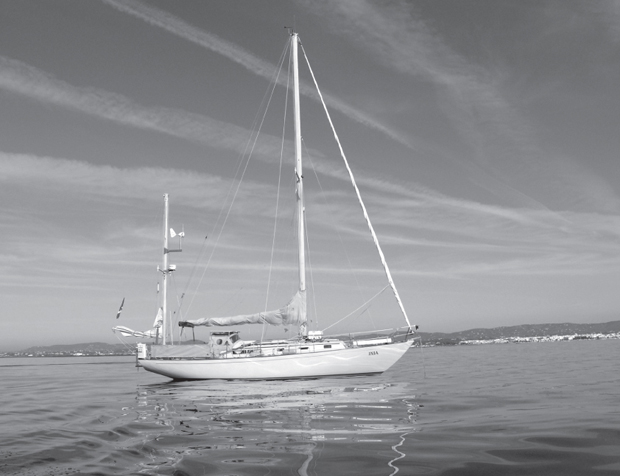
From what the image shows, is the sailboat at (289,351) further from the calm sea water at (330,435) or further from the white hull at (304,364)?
the calm sea water at (330,435)

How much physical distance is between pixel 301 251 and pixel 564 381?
19.5 m

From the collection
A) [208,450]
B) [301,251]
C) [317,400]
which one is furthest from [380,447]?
[301,251]

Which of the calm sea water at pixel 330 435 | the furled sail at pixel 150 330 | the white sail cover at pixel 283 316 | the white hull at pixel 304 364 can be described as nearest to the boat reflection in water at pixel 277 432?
the calm sea water at pixel 330 435

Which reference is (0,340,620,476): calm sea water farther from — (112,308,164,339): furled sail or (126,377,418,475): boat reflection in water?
(112,308,164,339): furled sail

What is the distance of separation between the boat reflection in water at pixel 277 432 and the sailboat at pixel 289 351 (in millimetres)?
9572

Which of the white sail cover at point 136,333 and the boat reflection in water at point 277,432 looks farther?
the white sail cover at point 136,333

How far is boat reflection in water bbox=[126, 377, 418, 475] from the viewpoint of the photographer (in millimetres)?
9906

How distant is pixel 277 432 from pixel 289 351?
21462 millimetres

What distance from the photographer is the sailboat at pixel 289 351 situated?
114 feet

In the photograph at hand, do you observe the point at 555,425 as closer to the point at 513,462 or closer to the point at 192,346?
the point at 513,462

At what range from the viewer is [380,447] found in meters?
11.3

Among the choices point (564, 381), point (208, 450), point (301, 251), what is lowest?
point (564, 381)

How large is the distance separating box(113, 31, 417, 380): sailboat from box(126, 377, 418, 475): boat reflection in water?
9.57 metres

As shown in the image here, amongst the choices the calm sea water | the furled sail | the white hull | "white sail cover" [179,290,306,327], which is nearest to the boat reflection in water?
the calm sea water
